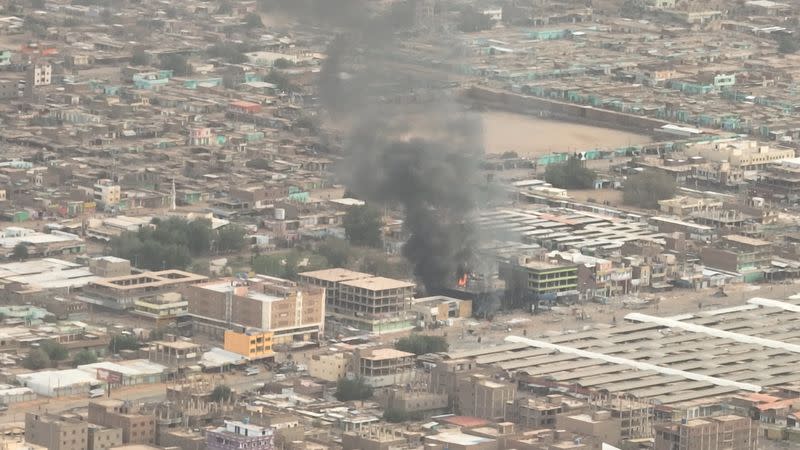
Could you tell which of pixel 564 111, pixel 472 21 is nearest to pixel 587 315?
pixel 564 111

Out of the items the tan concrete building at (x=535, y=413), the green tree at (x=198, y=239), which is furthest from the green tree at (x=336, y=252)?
the tan concrete building at (x=535, y=413)

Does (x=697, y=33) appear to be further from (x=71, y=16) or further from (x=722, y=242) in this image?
(x=722, y=242)

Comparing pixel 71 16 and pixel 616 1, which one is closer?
pixel 71 16

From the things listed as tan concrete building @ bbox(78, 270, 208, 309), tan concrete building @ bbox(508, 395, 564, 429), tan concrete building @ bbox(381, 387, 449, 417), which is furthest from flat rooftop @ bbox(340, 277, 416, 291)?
tan concrete building @ bbox(508, 395, 564, 429)

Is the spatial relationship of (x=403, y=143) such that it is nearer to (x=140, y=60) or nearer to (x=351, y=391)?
(x=351, y=391)

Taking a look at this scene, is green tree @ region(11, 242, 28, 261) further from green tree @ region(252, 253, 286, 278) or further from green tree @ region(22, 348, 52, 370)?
green tree @ region(22, 348, 52, 370)

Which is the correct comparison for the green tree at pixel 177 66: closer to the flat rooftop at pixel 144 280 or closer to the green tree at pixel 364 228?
the green tree at pixel 364 228

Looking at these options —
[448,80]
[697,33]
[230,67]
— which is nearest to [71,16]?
[230,67]
